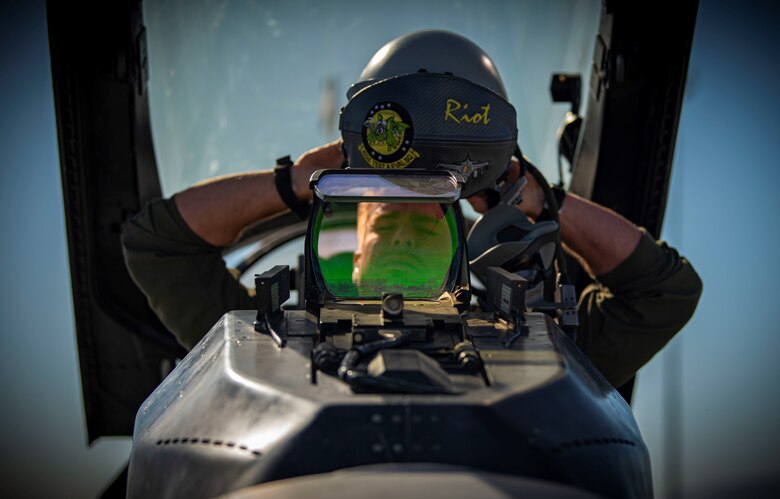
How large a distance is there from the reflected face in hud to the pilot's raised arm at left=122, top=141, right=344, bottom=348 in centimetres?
67

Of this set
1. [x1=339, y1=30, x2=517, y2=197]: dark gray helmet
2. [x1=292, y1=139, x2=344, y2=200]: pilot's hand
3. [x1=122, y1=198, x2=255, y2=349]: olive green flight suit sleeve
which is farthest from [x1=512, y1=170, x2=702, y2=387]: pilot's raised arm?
[x1=122, y1=198, x2=255, y2=349]: olive green flight suit sleeve

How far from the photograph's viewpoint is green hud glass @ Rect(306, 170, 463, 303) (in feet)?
6.77

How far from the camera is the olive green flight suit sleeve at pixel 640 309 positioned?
2.87 m

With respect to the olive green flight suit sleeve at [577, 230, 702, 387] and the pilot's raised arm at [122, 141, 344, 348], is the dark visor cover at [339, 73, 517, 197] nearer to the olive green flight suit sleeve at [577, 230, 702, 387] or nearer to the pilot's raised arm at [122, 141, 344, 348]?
the pilot's raised arm at [122, 141, 344, 348]

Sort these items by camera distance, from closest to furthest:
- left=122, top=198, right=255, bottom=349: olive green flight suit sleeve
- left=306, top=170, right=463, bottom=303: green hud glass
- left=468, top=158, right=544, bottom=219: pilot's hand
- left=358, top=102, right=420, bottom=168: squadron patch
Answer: left=306, top=170, right=463, bottom=303: green hud glass → left=358, top=102, right=420, bottom=168: squadron patch → left=468, top=158, right=544, bottom=219: pilot's hand → left=122, top=198, right=255, bottom=349: olive green flight suit sleeve

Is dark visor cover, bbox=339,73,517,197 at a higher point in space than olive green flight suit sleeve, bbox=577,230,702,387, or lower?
higher

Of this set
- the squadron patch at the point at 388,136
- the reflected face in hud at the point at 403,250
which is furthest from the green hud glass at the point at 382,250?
the squadron patch at the point at 388,136

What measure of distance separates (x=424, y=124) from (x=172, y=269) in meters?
1.19

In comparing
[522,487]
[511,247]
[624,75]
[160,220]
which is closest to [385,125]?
[511,247]

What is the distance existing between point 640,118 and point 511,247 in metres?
1.53

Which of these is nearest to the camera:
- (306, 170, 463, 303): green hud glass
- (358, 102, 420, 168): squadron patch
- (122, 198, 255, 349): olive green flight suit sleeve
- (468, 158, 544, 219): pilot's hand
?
(306, 170, 463, 303): green hud glass

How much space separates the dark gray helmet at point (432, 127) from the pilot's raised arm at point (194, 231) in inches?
21.1

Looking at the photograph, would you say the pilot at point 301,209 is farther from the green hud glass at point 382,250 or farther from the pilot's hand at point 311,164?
the green hud glass at point 382,250

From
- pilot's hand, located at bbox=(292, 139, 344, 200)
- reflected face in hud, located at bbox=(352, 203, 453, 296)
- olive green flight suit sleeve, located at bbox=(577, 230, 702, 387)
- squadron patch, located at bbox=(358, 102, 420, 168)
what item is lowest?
olive green flight suit sleeve, located at bbox=(577, 230, 702, 387)
